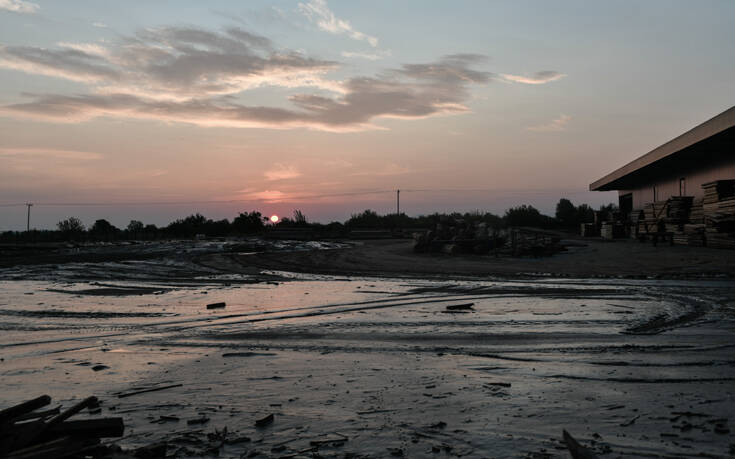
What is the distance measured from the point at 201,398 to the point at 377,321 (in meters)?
4.64

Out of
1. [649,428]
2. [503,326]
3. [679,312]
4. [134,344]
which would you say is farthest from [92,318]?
[679,312]

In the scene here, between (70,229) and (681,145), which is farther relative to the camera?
(70,229)

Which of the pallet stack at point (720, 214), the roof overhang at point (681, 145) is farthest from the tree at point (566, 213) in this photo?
the pallet stack at point (720, 214)

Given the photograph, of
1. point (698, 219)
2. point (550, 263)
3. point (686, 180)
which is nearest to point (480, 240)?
point (550, 263)

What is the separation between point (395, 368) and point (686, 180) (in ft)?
96.0

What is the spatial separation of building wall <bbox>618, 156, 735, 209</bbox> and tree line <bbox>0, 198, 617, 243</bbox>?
12109mm

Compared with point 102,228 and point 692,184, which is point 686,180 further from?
point 102,228

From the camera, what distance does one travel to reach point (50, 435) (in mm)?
3494

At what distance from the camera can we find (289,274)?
65.6 ft

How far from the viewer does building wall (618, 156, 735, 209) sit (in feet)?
80.8

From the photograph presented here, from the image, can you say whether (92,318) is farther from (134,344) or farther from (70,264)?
(70,264)

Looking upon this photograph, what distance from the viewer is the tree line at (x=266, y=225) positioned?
53312 mm

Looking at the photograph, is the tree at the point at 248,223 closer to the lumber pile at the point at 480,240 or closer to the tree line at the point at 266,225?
the tree line at the point at 266,225

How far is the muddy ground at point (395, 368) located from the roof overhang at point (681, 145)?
8228 mm
